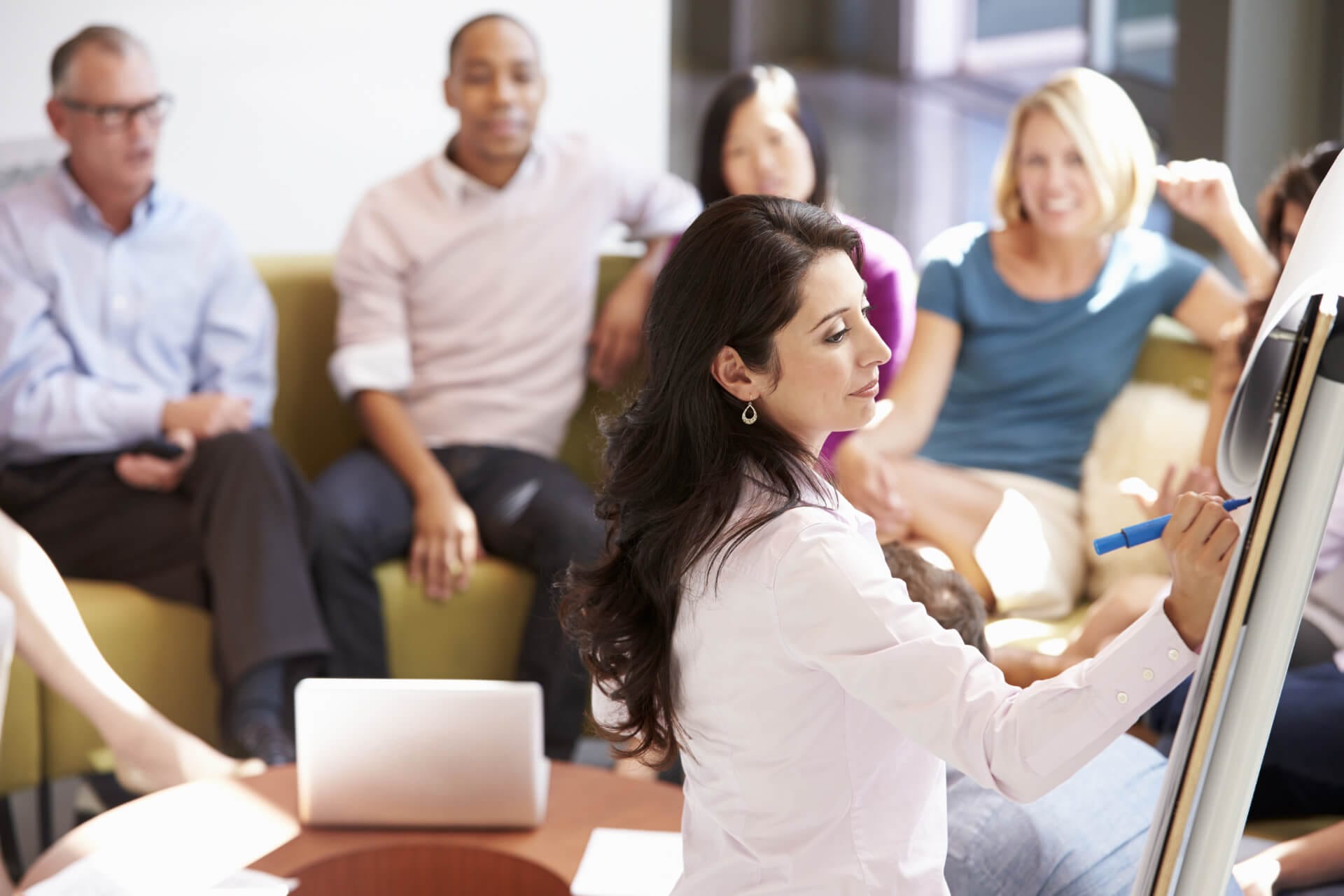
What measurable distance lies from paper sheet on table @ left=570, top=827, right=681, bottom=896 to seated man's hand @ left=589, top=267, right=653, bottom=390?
5.42 ft

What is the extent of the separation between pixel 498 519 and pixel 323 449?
0.64m

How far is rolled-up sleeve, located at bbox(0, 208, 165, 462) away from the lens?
117 inches

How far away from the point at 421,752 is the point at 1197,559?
3.29 ft

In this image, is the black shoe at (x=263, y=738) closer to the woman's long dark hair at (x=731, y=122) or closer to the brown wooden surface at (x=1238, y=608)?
the woman's long dark hair at (x=731, y=122)

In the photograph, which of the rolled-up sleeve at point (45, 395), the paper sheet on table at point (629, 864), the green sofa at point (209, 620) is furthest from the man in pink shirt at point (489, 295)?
the paper sheet on table at point (629, 864)

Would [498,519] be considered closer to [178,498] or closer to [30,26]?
[178,498]

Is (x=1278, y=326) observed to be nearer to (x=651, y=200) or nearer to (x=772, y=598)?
(x=772, y=598)

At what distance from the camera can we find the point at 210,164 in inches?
154

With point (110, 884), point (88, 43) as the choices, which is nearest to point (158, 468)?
point (88, 43)

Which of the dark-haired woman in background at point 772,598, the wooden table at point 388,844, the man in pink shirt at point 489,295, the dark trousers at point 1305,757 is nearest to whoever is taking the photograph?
the dark-haired woman in background at point 772,598

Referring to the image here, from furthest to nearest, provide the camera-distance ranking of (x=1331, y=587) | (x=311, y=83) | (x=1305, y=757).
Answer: (x=311, y=83) < (x=1331, y=587) < (x=1305, y=757)

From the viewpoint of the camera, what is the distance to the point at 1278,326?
1.01 m

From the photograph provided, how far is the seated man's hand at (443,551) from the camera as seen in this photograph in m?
2.96

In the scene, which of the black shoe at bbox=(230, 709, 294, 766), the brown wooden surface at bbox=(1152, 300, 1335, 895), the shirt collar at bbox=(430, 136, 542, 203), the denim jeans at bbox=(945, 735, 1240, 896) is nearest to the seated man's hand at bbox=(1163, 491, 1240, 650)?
the brown wooden surface at bbox=(1152, 300, 1335, 895)
